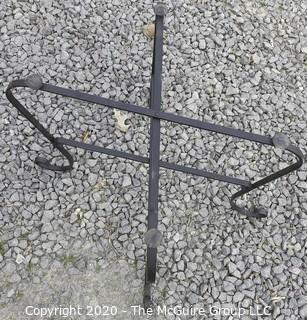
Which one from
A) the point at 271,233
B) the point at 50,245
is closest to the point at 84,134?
the point at 50,245

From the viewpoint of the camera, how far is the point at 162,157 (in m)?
3.06

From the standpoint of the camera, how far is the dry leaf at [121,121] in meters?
3.10

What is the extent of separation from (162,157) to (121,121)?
387 millimetres

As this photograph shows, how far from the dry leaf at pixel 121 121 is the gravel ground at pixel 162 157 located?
0.03 m

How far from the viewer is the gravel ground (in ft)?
8.87

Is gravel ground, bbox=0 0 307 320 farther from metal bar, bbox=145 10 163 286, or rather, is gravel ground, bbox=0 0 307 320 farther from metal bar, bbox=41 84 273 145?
metal bar, bbox=41 84 273 145

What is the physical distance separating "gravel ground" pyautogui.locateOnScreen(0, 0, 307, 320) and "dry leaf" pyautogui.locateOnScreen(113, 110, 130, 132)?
0.10ft

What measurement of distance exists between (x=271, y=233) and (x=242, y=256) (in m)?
0.26

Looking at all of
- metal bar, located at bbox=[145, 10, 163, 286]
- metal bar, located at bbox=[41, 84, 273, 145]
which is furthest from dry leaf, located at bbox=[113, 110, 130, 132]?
metal bar, located at bbox=[41, 84, 273, 145]

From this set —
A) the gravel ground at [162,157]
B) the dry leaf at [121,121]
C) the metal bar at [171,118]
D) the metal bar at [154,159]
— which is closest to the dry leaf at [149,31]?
the gravel ground at [162,157]

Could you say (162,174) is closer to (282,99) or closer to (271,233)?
(271,233)

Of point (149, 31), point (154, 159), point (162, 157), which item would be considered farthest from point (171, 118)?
point (149, 31)

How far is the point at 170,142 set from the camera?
3.10 metres

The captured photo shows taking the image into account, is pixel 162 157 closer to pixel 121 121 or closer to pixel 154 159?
pixel 121 121
